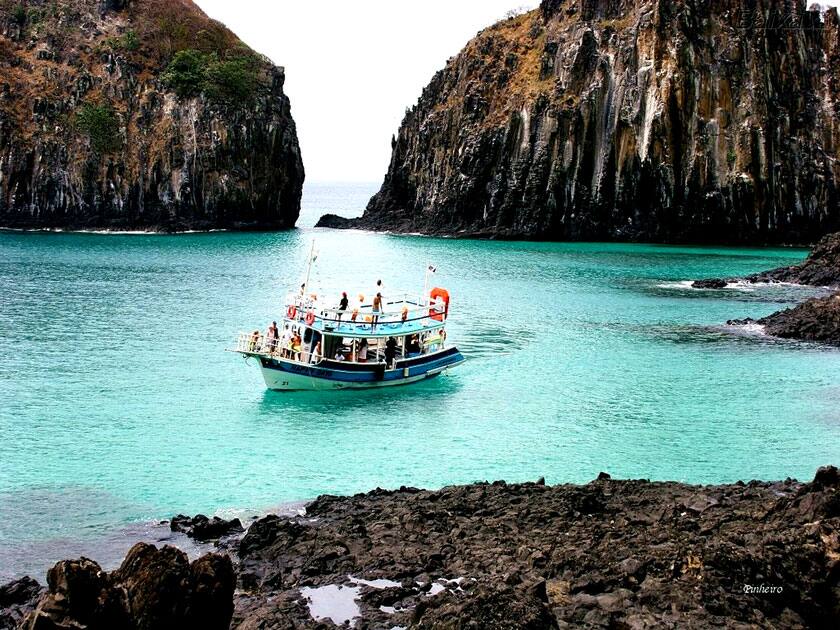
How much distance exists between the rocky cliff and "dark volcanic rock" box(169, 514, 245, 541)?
373 ft

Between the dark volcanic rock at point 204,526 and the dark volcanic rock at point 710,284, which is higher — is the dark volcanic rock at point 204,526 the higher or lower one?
the lower one

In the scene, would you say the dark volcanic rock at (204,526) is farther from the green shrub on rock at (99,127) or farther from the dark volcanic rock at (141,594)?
the green shrub on rock at (99,127)

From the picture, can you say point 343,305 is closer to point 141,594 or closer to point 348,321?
point 348,321

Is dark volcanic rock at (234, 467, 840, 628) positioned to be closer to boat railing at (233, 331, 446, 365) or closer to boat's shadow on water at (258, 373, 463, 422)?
boat's shadow on water at (258, 373, 463, 422)

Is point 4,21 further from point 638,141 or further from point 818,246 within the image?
point 818,246

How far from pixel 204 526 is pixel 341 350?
18.9 m

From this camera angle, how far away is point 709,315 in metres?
64.3

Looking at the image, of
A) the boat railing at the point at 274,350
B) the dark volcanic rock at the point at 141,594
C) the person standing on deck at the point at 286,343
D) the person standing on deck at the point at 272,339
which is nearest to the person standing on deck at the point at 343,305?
the boat railing at the point at 274,350

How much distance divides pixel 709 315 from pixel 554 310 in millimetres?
10634

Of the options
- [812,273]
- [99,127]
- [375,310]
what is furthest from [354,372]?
[99,127]

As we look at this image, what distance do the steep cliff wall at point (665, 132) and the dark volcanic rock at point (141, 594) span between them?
365 ft

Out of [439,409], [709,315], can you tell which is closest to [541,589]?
[439,409]

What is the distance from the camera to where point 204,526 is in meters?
23.8

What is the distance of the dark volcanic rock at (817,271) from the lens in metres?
77.8
